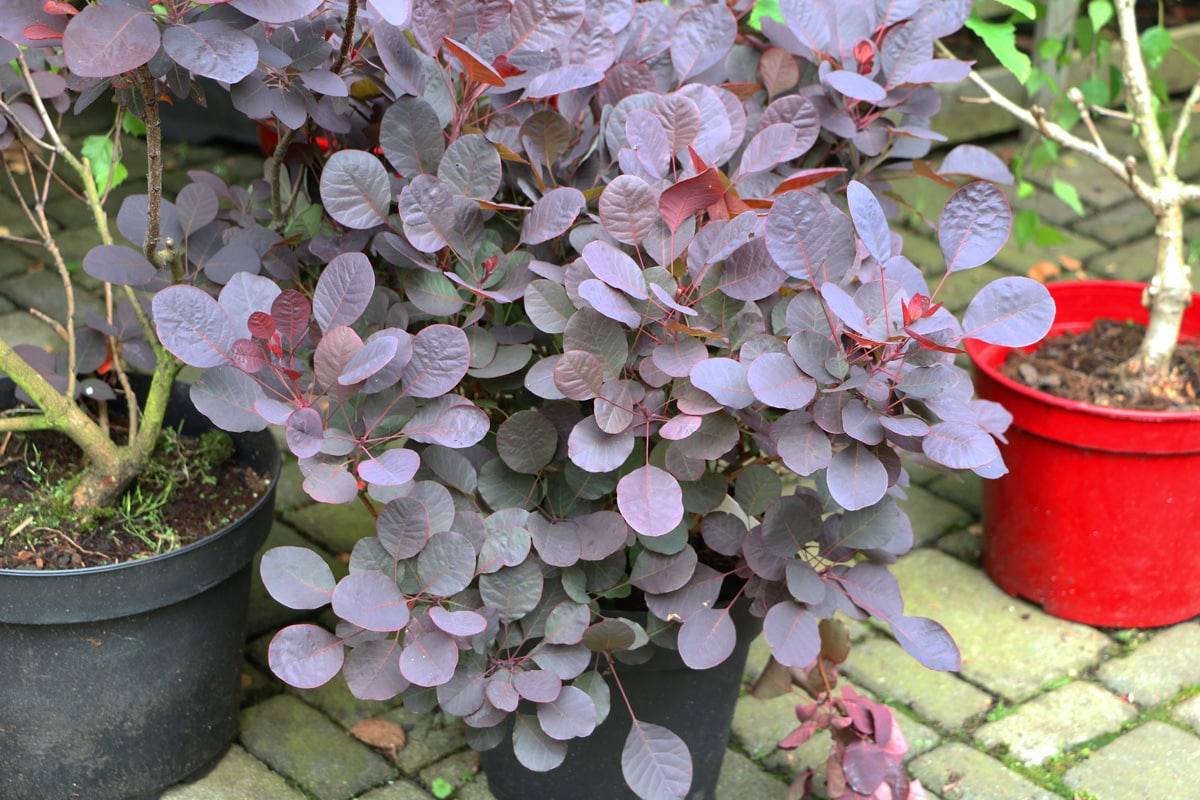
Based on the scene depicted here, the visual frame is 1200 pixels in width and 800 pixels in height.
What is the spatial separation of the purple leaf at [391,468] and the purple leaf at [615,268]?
0.93 ft

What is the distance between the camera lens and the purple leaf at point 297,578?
57.5 inches

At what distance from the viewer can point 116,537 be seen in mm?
1815

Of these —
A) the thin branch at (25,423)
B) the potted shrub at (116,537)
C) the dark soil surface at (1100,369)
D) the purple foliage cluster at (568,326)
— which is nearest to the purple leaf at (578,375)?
the purple foliage cluster at (568,326)

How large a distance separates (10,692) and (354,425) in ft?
2.21

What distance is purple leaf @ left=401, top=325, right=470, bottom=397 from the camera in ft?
4.66

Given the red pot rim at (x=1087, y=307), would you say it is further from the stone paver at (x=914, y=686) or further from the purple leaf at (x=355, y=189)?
the purple leaf at (x=355, y=189)

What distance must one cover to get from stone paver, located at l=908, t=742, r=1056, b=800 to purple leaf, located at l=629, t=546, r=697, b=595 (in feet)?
2.41

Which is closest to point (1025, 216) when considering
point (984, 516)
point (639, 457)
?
point (984, 516)

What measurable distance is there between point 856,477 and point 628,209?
0.40 m

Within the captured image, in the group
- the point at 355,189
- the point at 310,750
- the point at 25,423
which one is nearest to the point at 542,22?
the point at 355,189

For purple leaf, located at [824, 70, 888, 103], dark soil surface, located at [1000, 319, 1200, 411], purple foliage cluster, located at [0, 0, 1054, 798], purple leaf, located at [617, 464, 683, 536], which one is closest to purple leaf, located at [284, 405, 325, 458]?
purple foliage cluster, located at [0, 0, 1054, 798]

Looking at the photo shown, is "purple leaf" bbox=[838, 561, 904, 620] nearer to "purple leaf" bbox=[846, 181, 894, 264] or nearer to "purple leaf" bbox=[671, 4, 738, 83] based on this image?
"purple leaf" bbox=[846, 181, 894, 264]

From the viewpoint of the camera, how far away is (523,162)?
1589 mm

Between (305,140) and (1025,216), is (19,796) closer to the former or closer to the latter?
(305,140)
